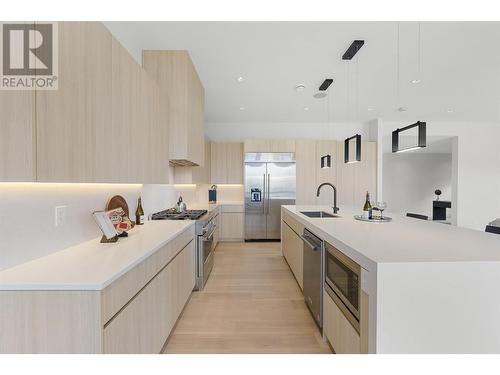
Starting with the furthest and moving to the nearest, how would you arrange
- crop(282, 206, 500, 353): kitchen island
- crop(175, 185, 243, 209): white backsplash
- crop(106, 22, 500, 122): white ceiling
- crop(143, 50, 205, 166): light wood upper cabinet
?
1. crop(175, 185, 243, 209): white backsplash
2. crop(143, 50, 205, 166): light wood upper cabinet
3. crop(106, 22, 500, 122): white ceiling
4. crop(282, 206, 500, 353): kitchen island

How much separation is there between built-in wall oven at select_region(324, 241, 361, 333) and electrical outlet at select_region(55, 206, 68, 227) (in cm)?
181

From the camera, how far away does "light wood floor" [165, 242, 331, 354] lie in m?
1.87

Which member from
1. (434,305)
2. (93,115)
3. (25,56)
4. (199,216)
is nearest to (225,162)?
(199,216)

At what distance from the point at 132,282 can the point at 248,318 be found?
4.52 ft

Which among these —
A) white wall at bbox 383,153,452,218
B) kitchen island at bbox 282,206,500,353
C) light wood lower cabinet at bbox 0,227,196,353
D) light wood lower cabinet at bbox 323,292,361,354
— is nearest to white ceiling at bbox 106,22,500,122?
light wood lower cabinet at bbox 0,227,196,353

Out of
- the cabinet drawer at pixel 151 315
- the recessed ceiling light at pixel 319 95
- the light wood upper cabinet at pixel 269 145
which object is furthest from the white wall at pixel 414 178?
the cabinet drawer at pixel 151 315

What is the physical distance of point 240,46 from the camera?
270 centimetres

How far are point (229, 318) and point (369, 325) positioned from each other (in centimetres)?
146

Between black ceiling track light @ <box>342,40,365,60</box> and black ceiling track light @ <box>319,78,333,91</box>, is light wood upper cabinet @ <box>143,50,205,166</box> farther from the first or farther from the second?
black ceiling track light @ <box>319,78,333,91</box>

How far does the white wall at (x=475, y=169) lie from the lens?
5910mm

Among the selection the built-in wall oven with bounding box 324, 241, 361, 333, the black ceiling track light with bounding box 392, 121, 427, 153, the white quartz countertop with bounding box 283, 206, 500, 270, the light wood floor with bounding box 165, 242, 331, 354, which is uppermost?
the black ceiling track light with bounding box 392, 121, 427, 153

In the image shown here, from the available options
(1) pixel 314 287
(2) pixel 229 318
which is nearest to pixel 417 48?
(1) pixel 314 287

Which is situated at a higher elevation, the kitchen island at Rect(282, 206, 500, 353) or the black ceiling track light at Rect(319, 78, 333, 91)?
the black ceiling track light at Rect(319, 78, 333, 91)

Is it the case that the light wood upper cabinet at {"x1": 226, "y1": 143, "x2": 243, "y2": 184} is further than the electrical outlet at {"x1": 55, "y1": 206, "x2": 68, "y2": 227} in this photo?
Yes
